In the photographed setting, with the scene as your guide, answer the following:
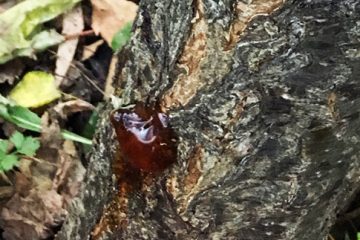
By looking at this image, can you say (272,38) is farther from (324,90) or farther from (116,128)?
(116,128)

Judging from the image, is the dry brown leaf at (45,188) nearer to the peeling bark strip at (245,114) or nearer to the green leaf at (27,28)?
the green leaf at (27,28)

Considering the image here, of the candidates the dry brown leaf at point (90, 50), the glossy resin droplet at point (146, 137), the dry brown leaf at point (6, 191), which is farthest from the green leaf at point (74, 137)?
the glossy resin droplet at point (146, 137)

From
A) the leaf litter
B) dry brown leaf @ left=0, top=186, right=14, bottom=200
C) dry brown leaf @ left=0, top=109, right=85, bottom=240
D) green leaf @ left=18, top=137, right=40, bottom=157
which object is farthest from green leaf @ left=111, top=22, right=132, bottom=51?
dry brown leaf @ left=0, top=186, right=14, bottom=200


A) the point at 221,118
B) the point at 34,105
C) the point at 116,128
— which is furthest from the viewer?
the point at 34,105

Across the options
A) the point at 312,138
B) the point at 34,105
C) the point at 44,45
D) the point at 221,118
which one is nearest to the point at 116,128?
the point at 221,118

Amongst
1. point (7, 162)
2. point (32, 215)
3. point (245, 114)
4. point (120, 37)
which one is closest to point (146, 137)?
point (245, 114)

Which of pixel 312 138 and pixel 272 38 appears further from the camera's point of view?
pixel 312 138
